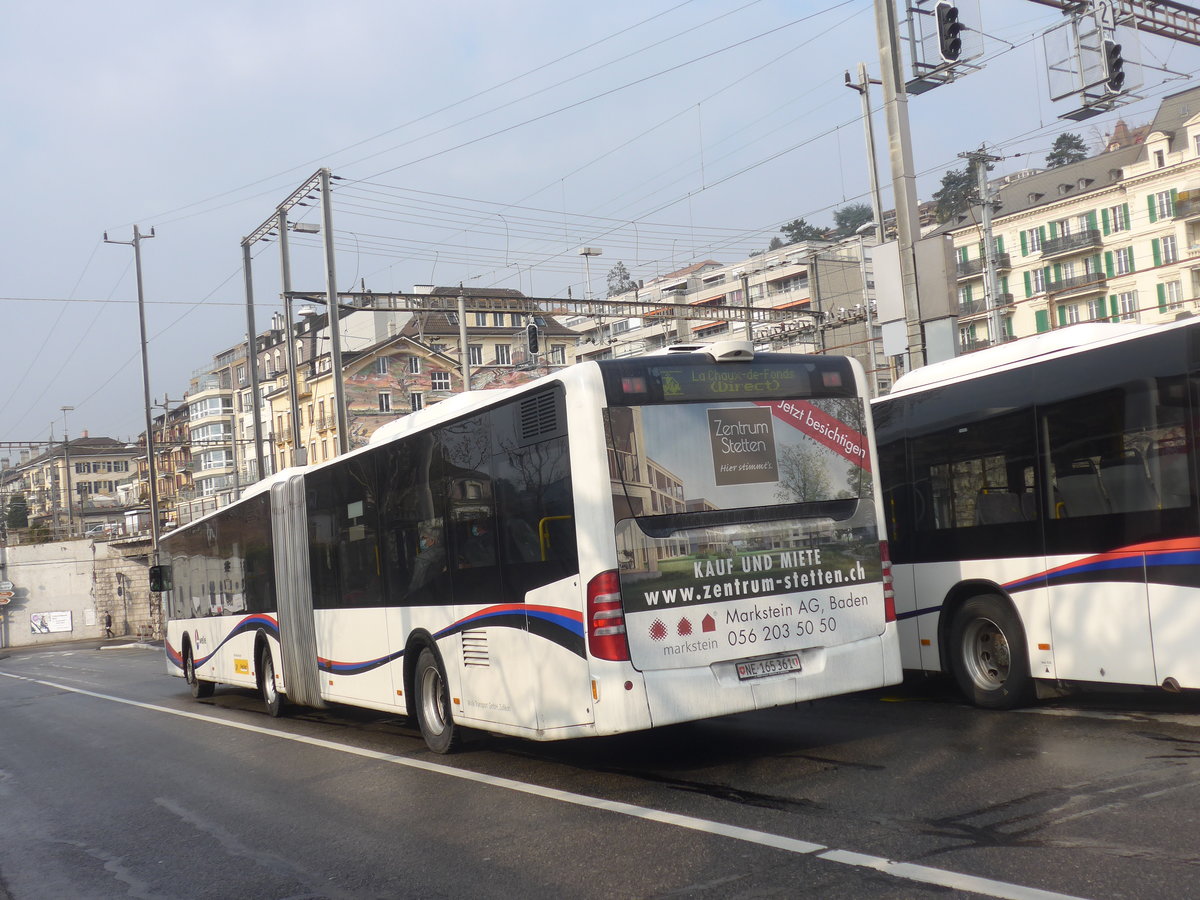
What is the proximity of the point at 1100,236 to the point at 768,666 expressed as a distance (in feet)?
243

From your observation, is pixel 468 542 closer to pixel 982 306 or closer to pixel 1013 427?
pixel 1013 427

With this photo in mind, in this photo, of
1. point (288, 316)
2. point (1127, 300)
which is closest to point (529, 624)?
point (288, 316)

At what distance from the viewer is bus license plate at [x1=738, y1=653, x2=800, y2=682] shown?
28.6 feet

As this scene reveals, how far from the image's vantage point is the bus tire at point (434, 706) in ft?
35.2

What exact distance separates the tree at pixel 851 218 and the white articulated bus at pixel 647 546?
142864 mm

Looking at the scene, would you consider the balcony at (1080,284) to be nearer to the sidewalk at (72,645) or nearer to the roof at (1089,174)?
the roof at (1089,174)

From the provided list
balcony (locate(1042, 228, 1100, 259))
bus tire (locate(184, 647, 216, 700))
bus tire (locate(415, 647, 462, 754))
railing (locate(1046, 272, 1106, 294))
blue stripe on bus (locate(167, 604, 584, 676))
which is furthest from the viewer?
balcony (locate(1042, 228, 1100, 259))

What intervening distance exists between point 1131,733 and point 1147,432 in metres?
2.20

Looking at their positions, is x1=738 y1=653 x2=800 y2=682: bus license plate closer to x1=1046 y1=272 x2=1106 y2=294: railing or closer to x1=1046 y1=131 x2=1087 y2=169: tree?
x1=1046 y1=272 x2=1106 y2=294: railing

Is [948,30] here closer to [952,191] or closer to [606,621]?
[606,621]

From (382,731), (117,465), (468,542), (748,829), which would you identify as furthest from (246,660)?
(117,465)

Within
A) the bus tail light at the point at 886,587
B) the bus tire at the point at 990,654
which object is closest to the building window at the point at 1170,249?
the bus tire at the point at 990,654

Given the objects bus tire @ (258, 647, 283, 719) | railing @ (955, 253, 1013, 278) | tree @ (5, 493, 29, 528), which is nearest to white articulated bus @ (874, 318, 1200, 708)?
bus tire @ (258, 647, 283, 719)

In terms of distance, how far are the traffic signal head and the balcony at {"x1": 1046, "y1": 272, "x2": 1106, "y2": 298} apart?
175 feet
